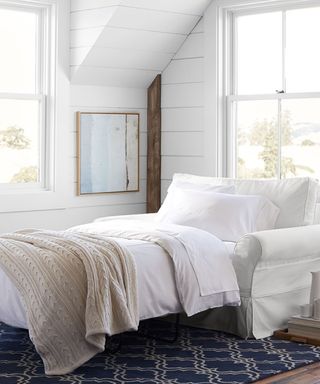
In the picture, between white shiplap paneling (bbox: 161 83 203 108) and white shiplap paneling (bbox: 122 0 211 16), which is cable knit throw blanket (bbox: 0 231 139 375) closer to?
white shiplap paneling (bbox: 122 0 211 16)

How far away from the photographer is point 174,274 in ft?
14.8

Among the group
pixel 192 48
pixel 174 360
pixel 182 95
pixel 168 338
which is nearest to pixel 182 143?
pixel 182 95

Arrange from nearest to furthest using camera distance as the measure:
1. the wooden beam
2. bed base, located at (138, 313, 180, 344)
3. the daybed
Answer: the daybed
bed base, located at (138, 313, 180, 344)
the wooden beam

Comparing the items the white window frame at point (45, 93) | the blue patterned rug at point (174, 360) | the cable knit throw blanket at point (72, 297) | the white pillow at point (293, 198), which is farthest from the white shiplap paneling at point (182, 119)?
the cable knit throw blanket at point (72, 297)

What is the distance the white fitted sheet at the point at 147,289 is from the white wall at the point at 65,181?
5.26 ft

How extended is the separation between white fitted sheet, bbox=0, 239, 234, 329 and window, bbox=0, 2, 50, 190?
1783 mm

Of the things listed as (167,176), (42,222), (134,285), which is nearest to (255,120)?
(167,176)

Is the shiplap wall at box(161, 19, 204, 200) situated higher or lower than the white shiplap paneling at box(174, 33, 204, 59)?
lower

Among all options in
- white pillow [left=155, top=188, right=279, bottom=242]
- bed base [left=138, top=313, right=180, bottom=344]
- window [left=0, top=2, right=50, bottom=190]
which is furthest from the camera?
window [left=0, top=2, right=50, bottom=190]

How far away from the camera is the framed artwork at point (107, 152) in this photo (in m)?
6.39

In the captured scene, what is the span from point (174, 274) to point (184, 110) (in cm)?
236

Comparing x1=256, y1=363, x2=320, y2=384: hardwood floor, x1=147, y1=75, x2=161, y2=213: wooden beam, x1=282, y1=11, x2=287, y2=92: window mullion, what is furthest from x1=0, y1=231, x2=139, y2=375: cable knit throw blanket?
x1=147, y1=75, x2=161, y2=213: wooden beam

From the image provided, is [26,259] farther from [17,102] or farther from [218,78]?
[218,78]

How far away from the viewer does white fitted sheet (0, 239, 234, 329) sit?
167 inches
